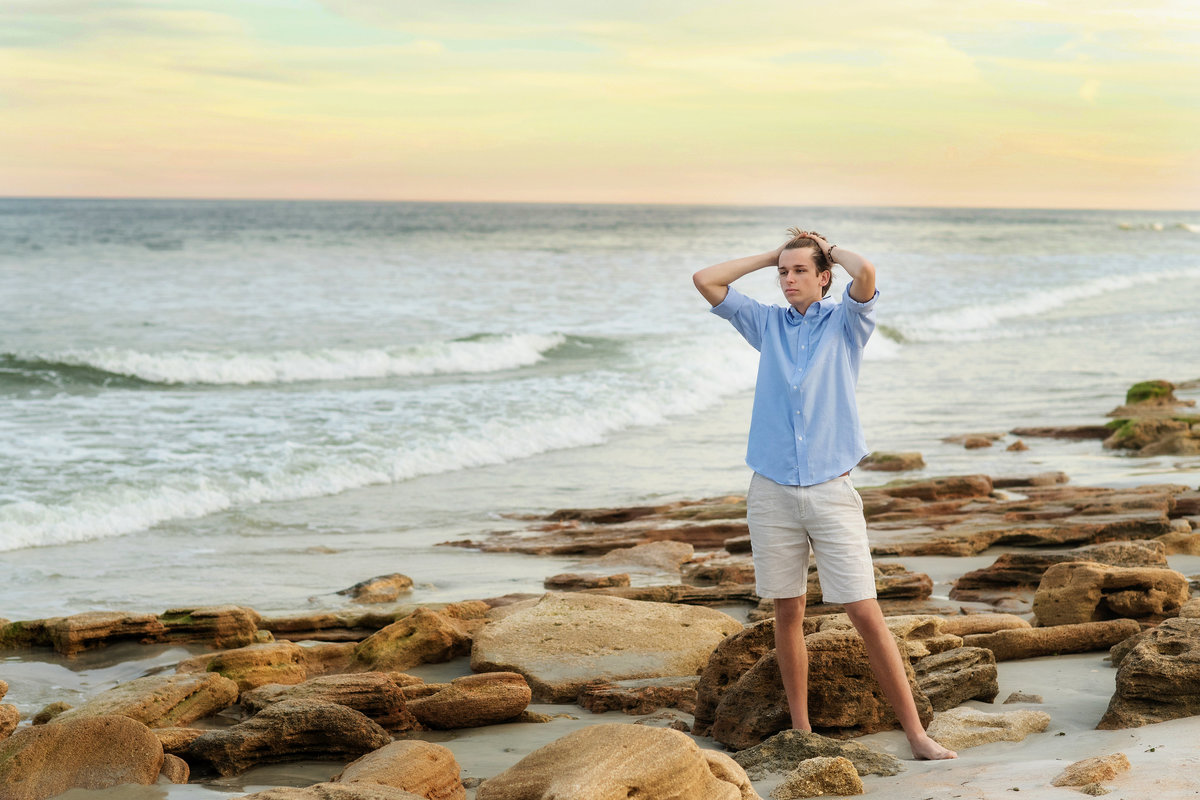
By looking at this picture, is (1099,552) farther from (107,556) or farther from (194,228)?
(194,228)

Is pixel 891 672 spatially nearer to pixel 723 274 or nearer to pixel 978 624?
pixel 723 274

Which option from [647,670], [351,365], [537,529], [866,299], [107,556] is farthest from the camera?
[351,365]

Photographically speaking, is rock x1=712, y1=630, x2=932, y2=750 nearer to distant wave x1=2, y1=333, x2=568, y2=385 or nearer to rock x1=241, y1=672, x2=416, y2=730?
rock x1=241, y1=672, x2=416, y2=730

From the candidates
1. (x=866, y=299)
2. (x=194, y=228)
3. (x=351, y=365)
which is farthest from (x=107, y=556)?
(x=194, y=228)

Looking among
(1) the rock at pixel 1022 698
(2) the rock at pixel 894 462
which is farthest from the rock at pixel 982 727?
(2) the rock at pixel 894 462

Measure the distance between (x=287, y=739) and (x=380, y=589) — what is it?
10.7 ft

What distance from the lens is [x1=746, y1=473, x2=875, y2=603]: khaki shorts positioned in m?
4.45

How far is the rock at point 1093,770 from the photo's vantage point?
3768 mm

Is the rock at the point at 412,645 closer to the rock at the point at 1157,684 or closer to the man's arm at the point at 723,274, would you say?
the man's arm at the point at 723,274

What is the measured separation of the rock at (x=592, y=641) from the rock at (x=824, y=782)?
1983mm

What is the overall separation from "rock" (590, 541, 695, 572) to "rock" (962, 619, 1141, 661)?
3391 millimetres

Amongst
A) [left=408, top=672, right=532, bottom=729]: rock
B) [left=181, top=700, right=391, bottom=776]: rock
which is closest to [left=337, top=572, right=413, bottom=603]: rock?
[left=408, top=672, right=532, bottom=729]: rock

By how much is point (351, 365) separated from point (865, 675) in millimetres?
18789

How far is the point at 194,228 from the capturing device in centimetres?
8069
